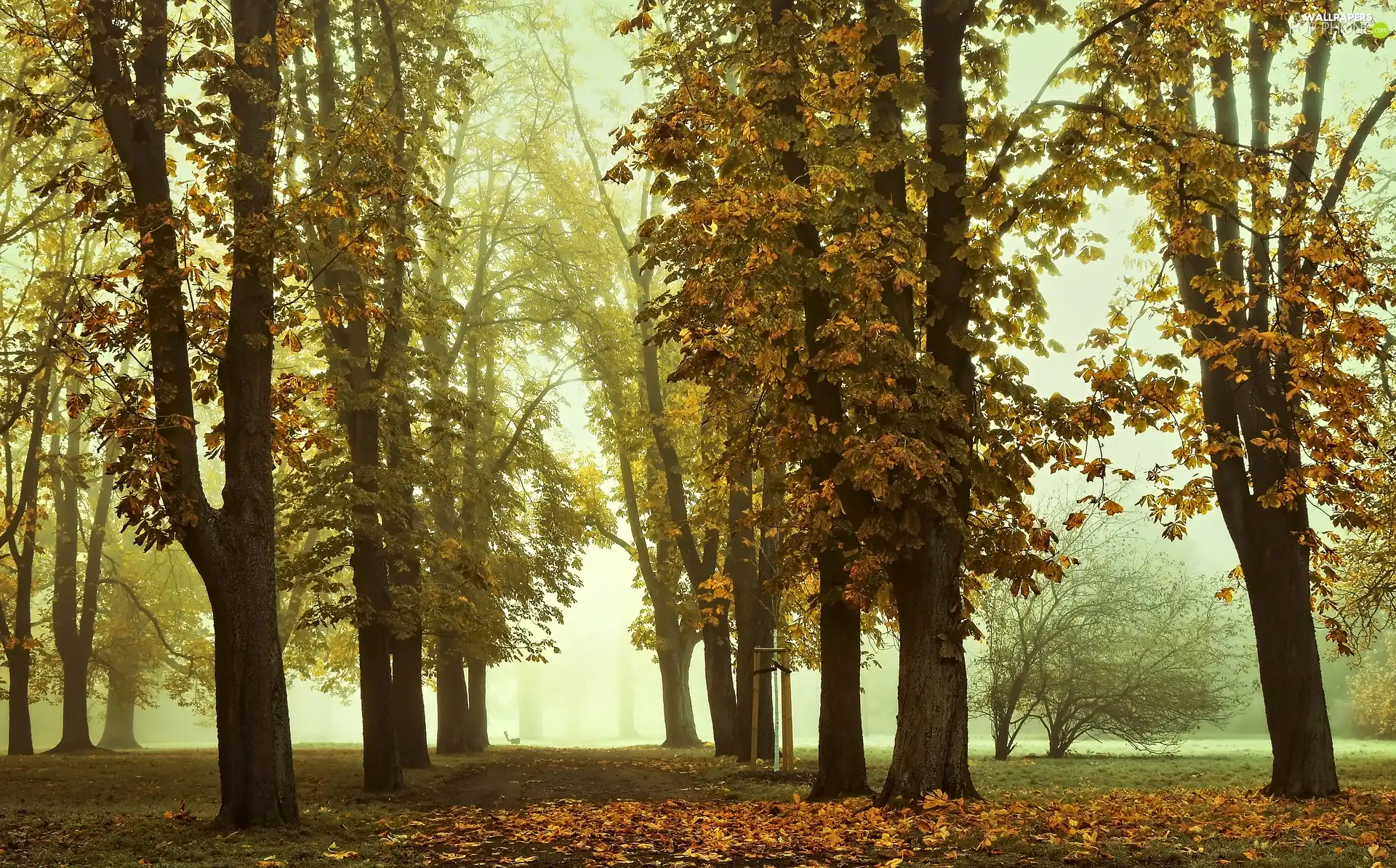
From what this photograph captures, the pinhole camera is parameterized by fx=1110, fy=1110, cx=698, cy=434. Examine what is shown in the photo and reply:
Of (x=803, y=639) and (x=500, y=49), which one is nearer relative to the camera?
(x=803, y=639)

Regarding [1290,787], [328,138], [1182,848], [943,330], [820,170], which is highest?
[328,138]

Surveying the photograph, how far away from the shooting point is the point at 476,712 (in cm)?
2838

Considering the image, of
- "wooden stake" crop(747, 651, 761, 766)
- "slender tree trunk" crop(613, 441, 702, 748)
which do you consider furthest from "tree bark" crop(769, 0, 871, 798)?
"slender tree trunk" crop(613, 441, 702, 748)

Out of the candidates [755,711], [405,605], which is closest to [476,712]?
[755,711]

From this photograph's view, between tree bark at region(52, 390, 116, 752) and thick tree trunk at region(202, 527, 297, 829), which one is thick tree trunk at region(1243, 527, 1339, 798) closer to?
thick tree trunk at region(202, 527, 297, 829)

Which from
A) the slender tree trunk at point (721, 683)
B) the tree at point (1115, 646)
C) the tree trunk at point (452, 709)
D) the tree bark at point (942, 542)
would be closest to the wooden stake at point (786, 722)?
the slender tree trunk at point (721, 683)

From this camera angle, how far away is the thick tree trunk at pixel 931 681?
34.9 feet

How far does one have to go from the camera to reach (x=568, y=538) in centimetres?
2620

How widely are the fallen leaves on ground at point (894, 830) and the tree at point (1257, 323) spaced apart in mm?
2207

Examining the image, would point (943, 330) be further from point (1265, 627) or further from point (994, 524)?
point (1265, 627)

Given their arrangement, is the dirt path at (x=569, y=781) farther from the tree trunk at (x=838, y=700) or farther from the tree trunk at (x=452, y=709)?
the tree trunk at (x=838, y=700)

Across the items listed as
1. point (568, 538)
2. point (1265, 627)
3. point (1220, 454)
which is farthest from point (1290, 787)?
point (568, 538)

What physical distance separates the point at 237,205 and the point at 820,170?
585 cm

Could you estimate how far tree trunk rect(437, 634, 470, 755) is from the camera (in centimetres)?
2508
